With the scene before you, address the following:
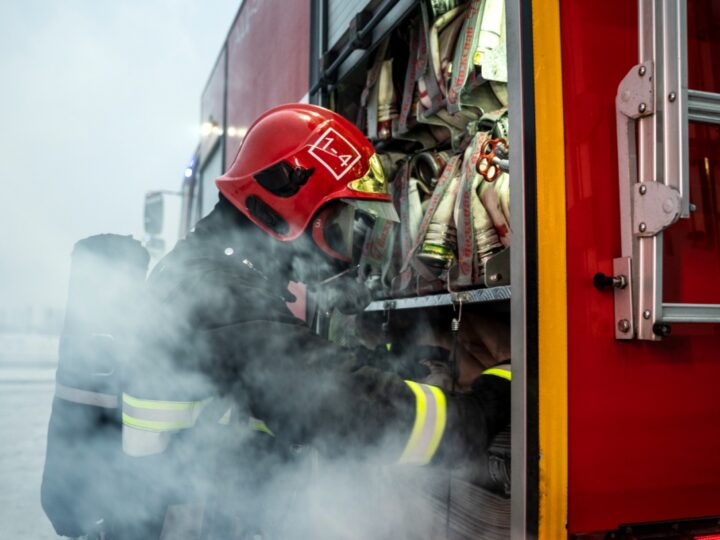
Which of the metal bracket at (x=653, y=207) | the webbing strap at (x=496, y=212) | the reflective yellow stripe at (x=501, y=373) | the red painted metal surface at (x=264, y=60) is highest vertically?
the red painted metal surface at (x=264, y=60)

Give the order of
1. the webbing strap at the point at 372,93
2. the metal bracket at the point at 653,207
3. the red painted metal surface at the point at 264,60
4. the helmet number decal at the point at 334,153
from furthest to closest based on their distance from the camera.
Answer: the red painted metal surface at the point at 264,60, the webbing strap at the point at 372,93, the helmet number decal at the point at 334,153, the metal bracket at the point at 653,207

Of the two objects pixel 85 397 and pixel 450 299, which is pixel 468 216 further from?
pixel 85 397

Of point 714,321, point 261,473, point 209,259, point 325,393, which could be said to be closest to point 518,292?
point 714,321

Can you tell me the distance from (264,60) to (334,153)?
266 centimetres

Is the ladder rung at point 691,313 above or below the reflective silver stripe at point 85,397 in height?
above

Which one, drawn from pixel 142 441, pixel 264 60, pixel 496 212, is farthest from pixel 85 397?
pixel 264 60

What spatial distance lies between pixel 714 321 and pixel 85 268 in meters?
1.94

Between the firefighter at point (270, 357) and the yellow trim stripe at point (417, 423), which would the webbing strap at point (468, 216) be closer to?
the firefighter at point (270, 357)

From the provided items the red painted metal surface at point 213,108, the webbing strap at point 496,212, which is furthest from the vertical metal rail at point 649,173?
the red painted metal surface at point 213,108

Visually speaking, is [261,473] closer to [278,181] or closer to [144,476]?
[144,476]

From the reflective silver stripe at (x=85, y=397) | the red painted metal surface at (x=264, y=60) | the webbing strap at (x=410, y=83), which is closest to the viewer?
the reflective silver stripe at (x=85, y=397)

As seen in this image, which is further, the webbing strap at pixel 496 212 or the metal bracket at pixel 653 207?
the webbing strap at pixel 496 212

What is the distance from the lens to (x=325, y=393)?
4.54 ft

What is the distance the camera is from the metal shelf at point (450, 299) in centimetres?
167
